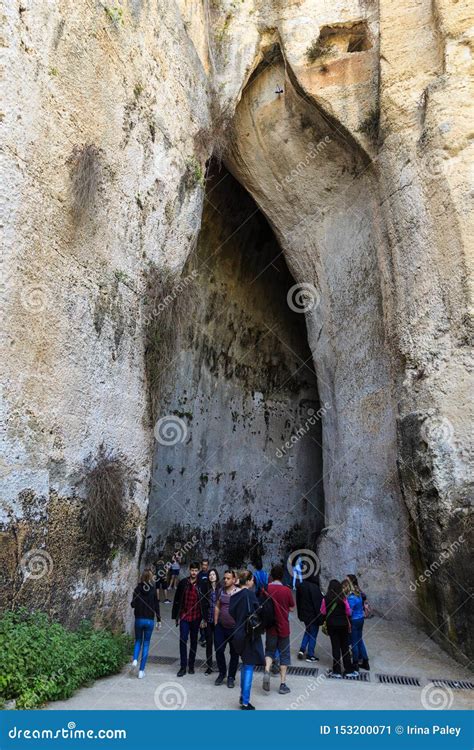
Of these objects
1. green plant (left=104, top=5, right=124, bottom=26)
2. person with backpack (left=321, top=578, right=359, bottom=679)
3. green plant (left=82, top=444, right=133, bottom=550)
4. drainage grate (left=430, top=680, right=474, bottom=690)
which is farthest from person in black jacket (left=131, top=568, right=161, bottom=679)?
green plant (left=104, top=5, right=124, bottom=26)

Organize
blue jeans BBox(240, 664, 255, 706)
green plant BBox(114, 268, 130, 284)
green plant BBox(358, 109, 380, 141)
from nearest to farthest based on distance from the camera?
blue jeans BBox(240, 664, 255, 706), green plant BBox(114, 268, 130, 284), green plant BBox(358, 109, 380, 141)

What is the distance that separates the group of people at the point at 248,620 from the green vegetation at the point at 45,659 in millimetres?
485

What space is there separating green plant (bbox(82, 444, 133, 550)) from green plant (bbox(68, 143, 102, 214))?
3.04 meters

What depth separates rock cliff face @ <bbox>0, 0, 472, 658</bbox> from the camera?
6.61 metres

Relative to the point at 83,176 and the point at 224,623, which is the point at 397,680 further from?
the point at 83,176

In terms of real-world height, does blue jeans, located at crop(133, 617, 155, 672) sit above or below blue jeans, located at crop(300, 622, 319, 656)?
above

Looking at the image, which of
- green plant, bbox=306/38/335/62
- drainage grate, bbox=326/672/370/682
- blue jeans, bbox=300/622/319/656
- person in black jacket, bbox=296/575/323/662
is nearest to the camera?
drainage grate, bbox=326/672/370/682

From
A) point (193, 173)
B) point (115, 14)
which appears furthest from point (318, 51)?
point (115, 14)

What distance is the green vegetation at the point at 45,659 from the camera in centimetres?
510

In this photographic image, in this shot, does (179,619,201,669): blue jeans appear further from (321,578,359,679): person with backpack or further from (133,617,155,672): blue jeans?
(321,578,359,679): person with backpack

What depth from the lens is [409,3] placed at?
433 inches

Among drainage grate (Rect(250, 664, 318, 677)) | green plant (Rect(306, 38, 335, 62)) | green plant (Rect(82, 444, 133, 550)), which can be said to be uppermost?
green plant (Rect(306, 38, 335, 62))

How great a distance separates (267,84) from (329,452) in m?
8.45
